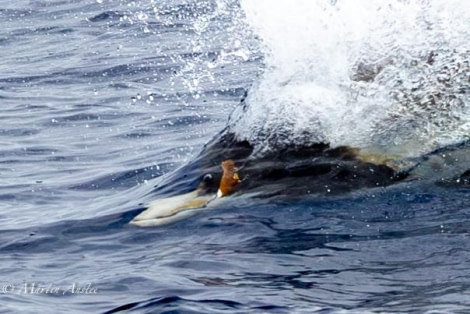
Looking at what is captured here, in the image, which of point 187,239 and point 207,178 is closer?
point 187,239

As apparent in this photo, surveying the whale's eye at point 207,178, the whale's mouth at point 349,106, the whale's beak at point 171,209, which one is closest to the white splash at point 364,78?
the whale's mouth at point 349,106

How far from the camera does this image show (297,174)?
761 cm

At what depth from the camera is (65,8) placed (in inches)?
843

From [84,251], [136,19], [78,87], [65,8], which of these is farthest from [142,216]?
[65,8]

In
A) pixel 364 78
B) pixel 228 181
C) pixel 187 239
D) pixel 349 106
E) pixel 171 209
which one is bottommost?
pixel 187 239

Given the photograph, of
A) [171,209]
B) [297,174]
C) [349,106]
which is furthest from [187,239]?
[349,106]

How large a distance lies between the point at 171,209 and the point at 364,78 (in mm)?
1386

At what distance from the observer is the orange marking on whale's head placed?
768 cm

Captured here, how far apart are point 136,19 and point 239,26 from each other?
213cm

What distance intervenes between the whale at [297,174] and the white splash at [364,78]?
2.7 inches

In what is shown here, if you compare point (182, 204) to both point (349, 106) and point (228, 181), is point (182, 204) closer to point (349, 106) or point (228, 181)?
point (228, 181)

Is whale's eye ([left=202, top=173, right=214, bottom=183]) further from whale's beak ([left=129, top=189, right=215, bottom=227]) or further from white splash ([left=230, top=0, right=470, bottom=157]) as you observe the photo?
white splash ([left=230, top=0, right=470, bottom=157])

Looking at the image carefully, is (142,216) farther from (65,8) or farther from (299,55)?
(65,8)

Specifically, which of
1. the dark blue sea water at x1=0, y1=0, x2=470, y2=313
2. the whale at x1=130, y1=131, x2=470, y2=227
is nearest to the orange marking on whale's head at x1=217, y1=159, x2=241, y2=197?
the whale at x1=130, y1=131, x2=470, y2=227
